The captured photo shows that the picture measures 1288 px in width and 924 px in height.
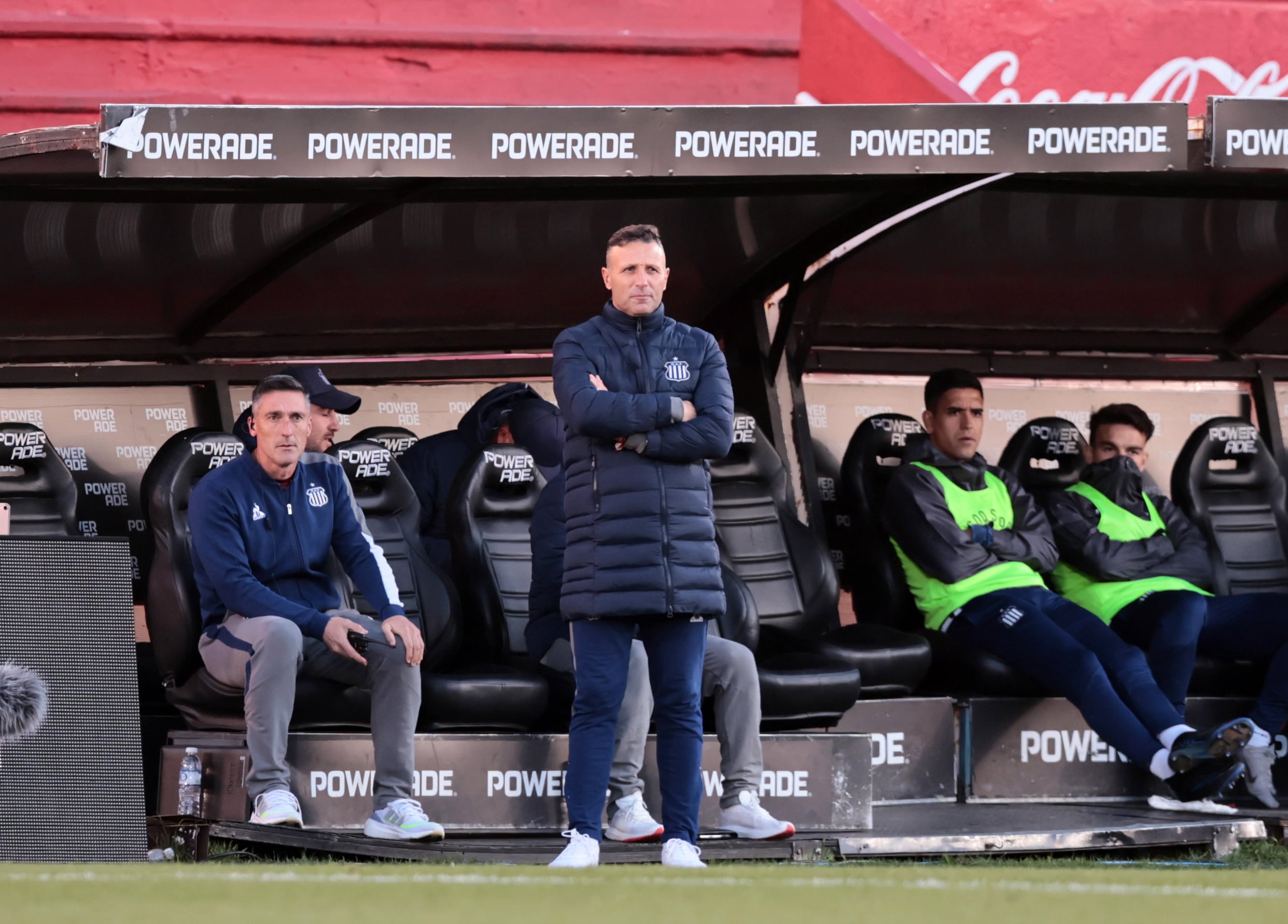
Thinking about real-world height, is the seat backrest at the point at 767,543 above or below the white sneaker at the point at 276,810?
above

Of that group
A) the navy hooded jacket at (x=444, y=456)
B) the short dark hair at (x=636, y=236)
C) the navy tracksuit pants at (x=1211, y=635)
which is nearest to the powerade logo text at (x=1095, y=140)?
the short dark hair at (x=636, y=236)

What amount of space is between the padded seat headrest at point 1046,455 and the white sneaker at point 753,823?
280 cm

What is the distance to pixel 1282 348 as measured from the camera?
9875mm

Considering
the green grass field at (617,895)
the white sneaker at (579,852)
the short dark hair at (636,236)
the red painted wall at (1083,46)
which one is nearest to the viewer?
the green grass field at (617,895)

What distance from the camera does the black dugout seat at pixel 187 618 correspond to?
633cm

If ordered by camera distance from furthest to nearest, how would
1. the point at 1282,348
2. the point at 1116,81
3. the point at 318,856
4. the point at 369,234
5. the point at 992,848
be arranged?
the point at 1116,81
the point at 1282,348
the point at 369,234
the point at 992,848
the point at 318,856

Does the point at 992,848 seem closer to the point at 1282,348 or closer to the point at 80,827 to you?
the point at 80,827

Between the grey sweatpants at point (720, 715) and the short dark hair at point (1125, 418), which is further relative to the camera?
the short dark hair at point (1125, 418)

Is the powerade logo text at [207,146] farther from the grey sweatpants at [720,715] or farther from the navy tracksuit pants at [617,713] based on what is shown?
the grey sweatpants at [720,715]

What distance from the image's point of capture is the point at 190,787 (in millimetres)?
6176

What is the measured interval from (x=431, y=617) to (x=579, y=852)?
1.70 meters

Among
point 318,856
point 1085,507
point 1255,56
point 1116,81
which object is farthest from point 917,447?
point 1255,56

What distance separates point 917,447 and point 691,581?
101 inches

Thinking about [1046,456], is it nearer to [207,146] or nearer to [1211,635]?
[1211,635]
